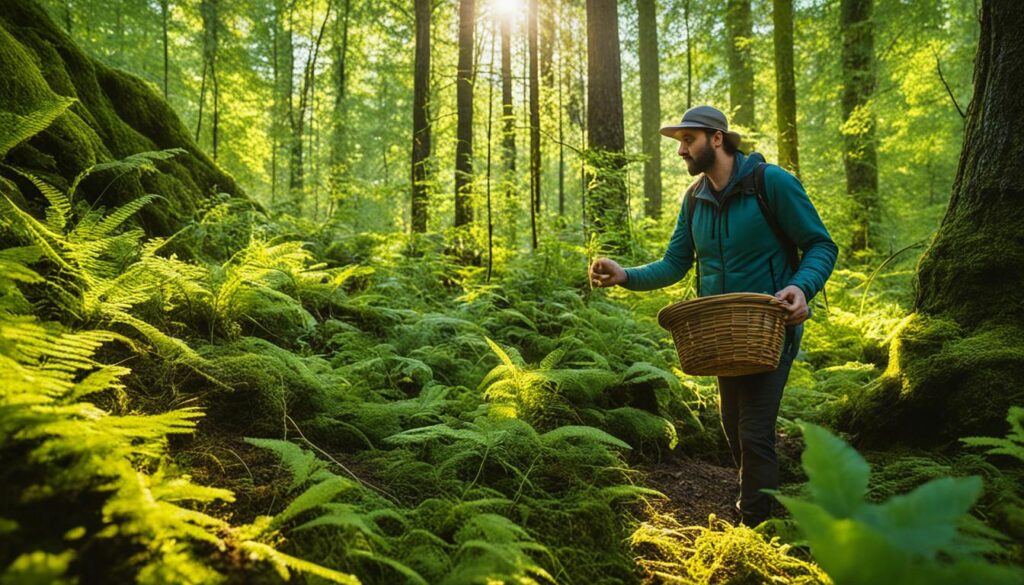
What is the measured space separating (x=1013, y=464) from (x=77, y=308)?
16.8 feet

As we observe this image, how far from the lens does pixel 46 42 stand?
489 centimetres

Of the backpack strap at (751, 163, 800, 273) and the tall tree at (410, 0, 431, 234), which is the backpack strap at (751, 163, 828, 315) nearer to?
the backpack strap at (751, 163, 800, 273)

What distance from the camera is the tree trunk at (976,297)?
336cm

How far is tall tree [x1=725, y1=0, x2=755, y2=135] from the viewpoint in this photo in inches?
582

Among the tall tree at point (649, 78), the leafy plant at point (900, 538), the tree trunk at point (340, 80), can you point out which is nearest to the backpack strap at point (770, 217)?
the leafy plant at point (900, 538)

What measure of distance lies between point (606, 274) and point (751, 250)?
935mm

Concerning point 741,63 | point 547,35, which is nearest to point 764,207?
point 547,35

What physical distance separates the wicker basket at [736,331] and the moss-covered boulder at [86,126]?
12.6ft

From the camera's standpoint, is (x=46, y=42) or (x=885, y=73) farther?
(x=885, y=73)

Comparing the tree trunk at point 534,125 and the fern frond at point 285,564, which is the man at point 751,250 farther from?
the tree trunk at point 534,125

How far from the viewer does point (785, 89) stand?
10.8 m

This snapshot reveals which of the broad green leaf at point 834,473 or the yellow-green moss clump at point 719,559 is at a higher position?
the broad green leaf at point 834,473

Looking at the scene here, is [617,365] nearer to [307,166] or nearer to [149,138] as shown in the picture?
[149,138]

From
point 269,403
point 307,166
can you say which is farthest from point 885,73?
point 307,166
